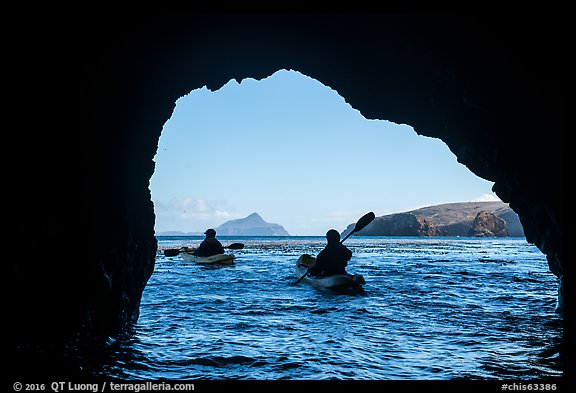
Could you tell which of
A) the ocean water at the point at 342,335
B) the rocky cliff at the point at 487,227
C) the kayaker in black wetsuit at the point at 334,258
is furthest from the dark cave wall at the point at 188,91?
the rocky cliff at the point at 487,227

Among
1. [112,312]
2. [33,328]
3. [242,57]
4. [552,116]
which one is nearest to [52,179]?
[33,328]

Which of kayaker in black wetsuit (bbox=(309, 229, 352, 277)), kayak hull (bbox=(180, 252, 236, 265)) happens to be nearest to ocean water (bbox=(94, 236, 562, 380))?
kayaker in black wetsuit (bbox=(309, 229, 352, 277))

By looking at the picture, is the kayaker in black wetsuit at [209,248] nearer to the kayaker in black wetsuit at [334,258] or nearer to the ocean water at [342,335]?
the ocean water at [342,335]

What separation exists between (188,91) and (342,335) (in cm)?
792

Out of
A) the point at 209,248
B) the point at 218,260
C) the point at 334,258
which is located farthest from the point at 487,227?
the point at 334,258

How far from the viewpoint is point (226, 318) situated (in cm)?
1123

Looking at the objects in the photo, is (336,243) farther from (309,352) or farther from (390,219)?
(390,219)

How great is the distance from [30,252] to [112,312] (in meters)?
3.14

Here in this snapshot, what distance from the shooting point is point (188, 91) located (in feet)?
39.4

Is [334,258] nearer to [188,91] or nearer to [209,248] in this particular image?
[188,91]

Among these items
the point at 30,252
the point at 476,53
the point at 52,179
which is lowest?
the point at 30,252

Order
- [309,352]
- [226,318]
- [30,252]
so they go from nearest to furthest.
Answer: [30,252]
[309,352]
[226,318]

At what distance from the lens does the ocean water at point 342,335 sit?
685cm

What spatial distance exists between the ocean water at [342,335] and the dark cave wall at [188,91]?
1629 millimetres
